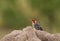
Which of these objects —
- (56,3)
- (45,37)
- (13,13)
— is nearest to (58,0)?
(56,3)

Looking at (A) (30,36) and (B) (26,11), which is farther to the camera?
(B) (26,11)

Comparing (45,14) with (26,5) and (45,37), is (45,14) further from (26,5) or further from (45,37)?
(45,37)

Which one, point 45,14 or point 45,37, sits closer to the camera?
point 45,37

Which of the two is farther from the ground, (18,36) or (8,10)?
(8,10)

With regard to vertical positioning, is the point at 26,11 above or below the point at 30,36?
above

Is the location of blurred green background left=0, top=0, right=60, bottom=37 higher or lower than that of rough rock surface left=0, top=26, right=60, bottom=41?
higher

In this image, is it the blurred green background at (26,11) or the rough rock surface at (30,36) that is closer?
the rough rock surface at (30,36)

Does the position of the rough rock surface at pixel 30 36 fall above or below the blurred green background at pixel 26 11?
below

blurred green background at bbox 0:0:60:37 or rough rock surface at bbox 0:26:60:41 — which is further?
blurred green background at bbox 0:0:60:37
